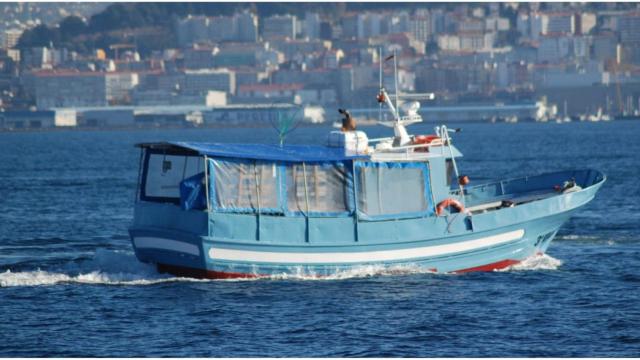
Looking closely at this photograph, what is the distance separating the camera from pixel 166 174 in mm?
32062

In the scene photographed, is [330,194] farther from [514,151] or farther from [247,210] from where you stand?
[514,151]

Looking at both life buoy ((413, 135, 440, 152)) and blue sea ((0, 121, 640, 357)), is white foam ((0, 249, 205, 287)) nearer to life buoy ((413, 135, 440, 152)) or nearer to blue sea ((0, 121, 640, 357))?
blue sea ((0, 121, 640, 357))

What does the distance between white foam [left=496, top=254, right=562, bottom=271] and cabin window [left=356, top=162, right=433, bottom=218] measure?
2.64m

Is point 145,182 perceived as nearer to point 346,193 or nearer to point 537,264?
point 346,193

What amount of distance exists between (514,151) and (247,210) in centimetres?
6495

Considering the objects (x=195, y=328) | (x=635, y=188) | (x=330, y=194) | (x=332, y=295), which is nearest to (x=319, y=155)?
(x=330, y=194)

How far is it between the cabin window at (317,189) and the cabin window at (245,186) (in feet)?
1.11

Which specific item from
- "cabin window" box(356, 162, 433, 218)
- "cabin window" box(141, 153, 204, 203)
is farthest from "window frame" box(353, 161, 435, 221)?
"cabin window" box(141, 153, 204, 203)

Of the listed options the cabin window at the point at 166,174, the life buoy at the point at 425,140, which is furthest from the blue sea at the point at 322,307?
the life buoy at the point at 425,140

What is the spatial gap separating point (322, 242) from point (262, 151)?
213cm

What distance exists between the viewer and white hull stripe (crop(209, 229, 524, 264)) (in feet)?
102

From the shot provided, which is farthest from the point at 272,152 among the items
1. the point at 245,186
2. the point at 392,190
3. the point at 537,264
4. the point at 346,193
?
the point at 537,264

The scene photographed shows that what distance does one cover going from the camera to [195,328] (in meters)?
27.9

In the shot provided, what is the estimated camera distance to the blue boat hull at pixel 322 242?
31000 mm
